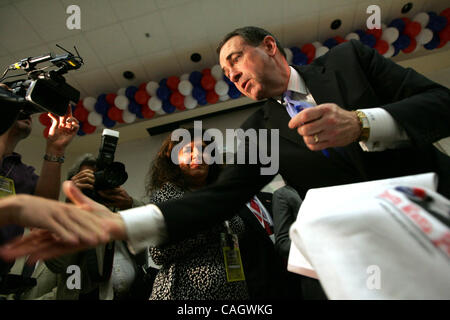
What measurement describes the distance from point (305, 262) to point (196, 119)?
3.08 metres

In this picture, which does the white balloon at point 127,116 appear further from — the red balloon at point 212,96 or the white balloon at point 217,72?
the white balloon at point 217,72

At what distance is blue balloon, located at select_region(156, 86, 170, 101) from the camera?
294cm

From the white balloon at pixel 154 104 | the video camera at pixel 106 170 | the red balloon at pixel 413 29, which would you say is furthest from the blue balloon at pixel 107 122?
the red balloon at pixel 413 29

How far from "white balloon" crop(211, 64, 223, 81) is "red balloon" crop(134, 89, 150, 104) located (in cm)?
83

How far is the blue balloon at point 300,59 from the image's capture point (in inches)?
108

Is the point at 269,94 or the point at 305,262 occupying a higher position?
the point at 269,94

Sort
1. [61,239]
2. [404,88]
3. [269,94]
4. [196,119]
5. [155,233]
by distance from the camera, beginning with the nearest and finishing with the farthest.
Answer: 1. [61,239]
2. [155,233]
3. [404,88]
4. [269,94]
5. [196,119]

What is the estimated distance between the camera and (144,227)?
570 millimetres

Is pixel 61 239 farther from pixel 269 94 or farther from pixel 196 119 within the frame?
pixel 196 119

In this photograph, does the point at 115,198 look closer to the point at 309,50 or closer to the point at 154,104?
the point at 154,104

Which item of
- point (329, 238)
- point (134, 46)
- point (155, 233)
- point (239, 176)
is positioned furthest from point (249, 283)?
point (134, 46)

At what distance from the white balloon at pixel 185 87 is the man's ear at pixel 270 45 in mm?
1903

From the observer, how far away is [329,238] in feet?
1.35
